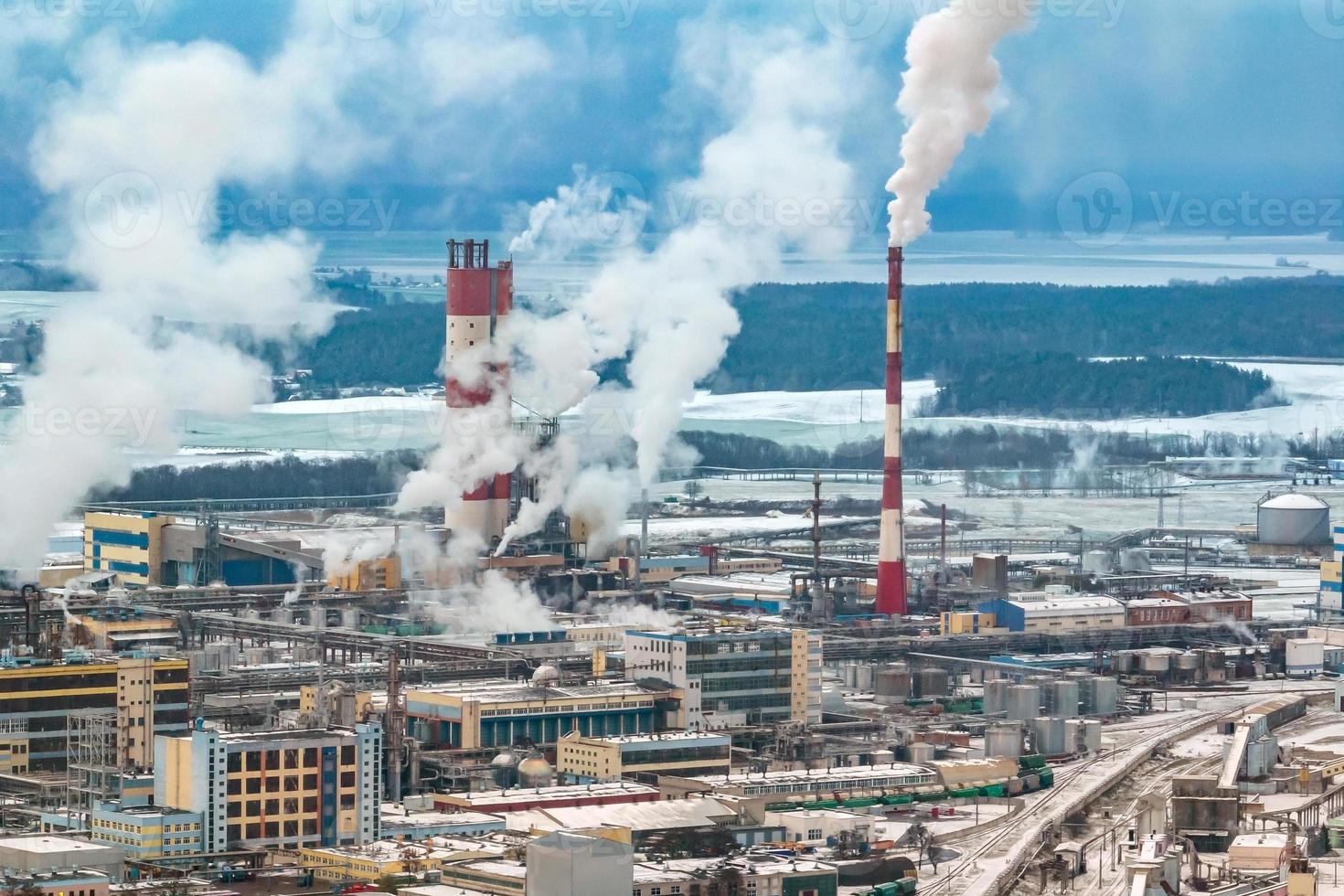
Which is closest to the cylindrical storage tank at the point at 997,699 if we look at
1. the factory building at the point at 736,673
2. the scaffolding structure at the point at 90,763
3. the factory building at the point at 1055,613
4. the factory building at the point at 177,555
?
the factory building at the point at 736,673

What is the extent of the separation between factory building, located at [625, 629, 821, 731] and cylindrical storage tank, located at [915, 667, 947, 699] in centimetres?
334

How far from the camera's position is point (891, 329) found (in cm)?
4944

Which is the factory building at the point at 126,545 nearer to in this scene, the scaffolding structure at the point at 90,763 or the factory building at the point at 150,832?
the scaffolding structure at the point at 90,763

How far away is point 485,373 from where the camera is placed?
53.2m

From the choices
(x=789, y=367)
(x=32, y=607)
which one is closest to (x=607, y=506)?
(x=32, y=607)

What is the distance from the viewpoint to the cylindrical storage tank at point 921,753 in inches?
1499

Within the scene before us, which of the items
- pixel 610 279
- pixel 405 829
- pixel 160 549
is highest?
pixel 610 279

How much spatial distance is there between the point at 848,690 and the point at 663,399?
40.3ft

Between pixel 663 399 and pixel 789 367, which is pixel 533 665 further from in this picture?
pixel 789 367

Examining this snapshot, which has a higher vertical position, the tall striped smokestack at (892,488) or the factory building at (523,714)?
the tall striped smokestack at (892,488)

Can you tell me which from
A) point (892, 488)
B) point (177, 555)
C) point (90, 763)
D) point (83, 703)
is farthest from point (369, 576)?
point (90, 763)

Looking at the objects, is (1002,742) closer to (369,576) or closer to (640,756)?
(640,756)

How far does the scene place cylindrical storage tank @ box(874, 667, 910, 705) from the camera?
43.3 m

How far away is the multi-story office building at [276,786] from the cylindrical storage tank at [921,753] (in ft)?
27.8
